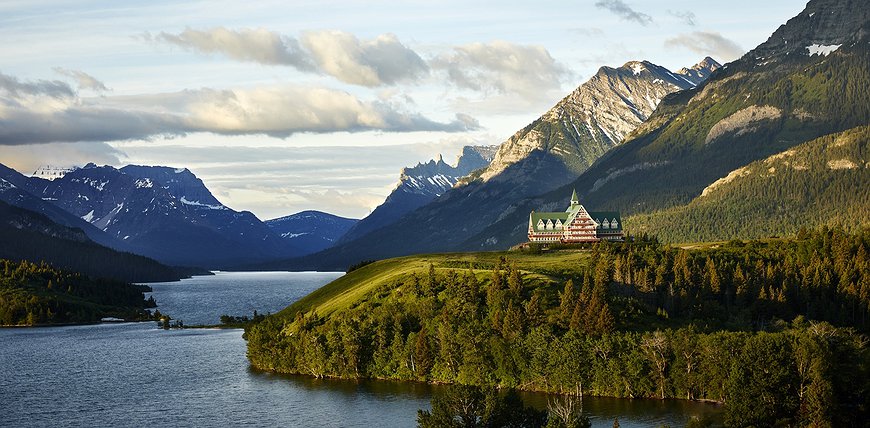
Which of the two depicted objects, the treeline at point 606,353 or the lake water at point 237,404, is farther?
the lake water at point 237,404

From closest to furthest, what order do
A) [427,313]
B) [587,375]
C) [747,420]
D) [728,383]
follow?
1. [747,420]
2. [728,383]
3. [587,375]
4. [427,313]

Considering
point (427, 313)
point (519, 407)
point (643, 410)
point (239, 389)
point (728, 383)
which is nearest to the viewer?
point (519, 407)

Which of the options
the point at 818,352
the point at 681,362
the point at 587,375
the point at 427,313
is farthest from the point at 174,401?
the point at 818,352

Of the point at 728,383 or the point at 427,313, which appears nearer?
the point at 728,383

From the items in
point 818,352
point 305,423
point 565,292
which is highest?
point 565,292

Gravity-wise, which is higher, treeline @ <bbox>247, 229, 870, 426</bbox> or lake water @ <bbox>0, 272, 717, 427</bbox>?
treeline @ <bbox>247, 229, 870, 426</bbox>

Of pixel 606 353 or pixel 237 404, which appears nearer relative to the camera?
pixel 606 353

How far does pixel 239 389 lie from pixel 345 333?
78.7 feet

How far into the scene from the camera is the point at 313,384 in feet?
616

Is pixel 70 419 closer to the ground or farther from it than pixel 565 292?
Result: closer to the ground

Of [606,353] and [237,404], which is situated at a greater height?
[606,353]

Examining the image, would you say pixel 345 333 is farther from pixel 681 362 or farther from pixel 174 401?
pixel 681 362

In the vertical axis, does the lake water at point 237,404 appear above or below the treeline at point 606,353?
below

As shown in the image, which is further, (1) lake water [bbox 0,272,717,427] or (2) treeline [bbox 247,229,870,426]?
(1) lake water [bbox 0,272,717,427]
